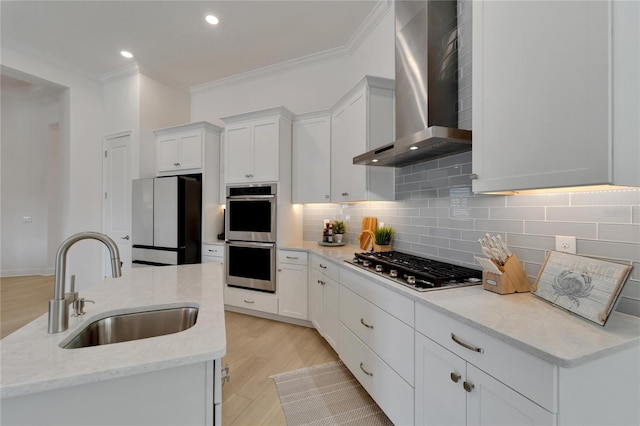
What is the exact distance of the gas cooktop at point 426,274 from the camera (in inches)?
56.7

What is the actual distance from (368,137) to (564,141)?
5.13 ft

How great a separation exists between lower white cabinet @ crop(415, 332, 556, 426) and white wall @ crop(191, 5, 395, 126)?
238 cm

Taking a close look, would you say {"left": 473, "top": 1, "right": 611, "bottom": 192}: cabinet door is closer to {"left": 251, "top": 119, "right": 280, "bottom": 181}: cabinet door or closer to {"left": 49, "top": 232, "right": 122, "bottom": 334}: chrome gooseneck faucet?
{"left": 49, "top": 232, "right": 122, "bottom": 334}: chrome gooseneck faucet

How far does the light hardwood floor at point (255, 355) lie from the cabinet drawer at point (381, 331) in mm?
687

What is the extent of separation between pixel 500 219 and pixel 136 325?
1.93m

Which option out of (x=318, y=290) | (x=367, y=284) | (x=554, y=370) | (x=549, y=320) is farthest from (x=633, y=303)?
(x=318, y=290)

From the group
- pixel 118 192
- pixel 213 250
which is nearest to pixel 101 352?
pixel 213 250

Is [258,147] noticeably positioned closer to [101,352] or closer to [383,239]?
[383,239]

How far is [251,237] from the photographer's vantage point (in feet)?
11.0

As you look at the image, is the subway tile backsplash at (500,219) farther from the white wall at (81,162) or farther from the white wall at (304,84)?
the white wall at (81,162)

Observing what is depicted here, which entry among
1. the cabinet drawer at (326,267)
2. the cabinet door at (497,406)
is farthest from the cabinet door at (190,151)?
the cabinet door at (497,406)

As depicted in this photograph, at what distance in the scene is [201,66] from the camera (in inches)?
154

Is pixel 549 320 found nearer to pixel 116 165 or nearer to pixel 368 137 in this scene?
pixel 368 137

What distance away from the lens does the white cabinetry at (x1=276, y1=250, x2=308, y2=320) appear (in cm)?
304
